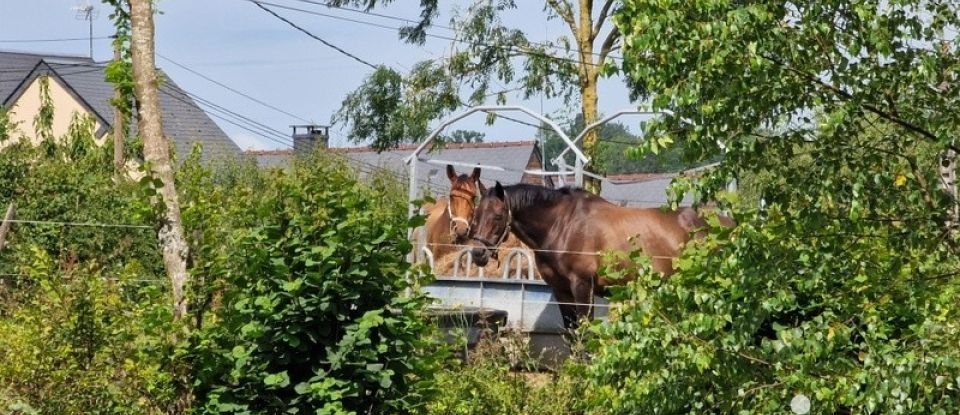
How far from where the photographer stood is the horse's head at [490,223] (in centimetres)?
1256

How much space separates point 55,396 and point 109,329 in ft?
1.44

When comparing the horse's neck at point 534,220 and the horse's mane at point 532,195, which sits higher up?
the horse's mane at point 532,195

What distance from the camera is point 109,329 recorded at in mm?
7672

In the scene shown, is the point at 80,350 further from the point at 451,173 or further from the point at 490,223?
the point at 451,173

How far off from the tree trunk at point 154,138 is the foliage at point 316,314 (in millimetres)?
875

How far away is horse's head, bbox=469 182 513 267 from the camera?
41.2ft

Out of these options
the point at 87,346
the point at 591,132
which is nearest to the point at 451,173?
the point at 87,346

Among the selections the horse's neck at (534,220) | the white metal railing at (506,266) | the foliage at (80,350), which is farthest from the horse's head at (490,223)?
the foliage at (80,350)

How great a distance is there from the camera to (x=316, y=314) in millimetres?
6895

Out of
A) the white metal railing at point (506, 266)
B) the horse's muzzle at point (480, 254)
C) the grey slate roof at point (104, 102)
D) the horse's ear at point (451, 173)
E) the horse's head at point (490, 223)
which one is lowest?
the white metal railing at point (506, 266)

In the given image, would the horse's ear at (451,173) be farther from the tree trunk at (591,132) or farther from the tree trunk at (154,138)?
the tree trunk at (591,132)

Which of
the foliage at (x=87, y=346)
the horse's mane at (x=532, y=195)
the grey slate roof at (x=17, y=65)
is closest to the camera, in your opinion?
the foliage at (x=87, y=346)

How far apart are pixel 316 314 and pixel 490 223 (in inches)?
227

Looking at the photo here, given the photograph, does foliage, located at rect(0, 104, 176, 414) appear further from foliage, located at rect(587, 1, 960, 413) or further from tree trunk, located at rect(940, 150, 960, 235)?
tree trunk, located at rect(940, 150, 960, 235)
